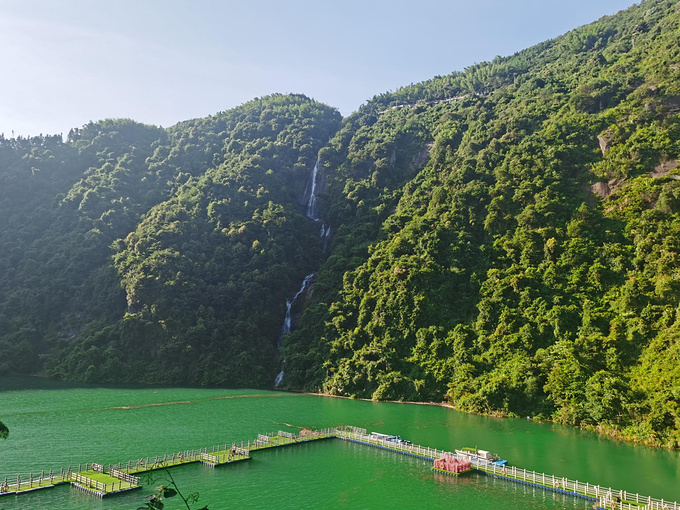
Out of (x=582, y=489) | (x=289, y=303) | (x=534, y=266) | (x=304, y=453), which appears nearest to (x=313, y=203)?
(x=289, y=303)

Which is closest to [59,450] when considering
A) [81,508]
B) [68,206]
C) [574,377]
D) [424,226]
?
[81,508]

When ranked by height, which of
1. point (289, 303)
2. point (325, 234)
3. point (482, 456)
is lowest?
point (482, 456)

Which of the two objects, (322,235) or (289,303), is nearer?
(289,303)

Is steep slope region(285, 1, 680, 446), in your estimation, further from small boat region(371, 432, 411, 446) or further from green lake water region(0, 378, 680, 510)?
small boat region(371, 432, 411, 446)

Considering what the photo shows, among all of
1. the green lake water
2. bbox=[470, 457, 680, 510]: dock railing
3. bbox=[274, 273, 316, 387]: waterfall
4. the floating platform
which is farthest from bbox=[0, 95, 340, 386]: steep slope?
bbox=[470, 457, 680, 510]: dock railing

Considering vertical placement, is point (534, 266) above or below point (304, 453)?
above

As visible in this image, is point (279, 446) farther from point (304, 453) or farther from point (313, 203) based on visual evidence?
point (313, 203)

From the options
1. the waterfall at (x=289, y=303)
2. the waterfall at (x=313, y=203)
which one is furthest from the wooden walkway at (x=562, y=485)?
the waterfall at (x=313, y=203)

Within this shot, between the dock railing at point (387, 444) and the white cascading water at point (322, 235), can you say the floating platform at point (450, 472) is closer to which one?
the dock railing at point (387, 444)
